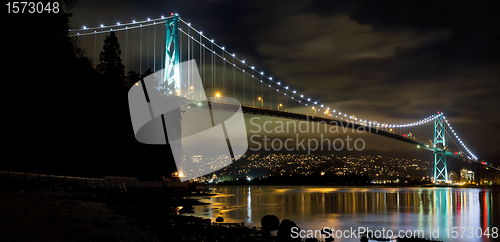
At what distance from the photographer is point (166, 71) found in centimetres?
3148

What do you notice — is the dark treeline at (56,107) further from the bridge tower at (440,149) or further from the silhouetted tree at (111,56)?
the bridge tower at (440,149)

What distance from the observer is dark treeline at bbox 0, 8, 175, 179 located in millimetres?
15461

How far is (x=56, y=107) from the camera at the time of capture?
57.8 feet

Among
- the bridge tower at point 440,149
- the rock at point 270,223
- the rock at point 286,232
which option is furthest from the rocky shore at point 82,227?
the bridge tower at point 440,149

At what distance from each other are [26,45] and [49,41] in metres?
1.20

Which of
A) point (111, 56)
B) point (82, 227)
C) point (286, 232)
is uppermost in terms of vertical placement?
point (111, 56)

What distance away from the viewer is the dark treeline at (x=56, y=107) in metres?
15.5

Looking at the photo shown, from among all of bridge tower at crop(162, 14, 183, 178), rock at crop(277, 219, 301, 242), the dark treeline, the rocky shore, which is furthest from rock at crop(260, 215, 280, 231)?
bridge tower at crop(162, 14, 183, 178)

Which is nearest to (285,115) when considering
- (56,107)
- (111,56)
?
(111,56)

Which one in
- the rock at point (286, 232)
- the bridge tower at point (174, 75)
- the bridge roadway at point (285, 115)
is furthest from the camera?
the bridge roadway at point (285, 115)

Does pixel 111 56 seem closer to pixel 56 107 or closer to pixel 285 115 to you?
pixel 56 107

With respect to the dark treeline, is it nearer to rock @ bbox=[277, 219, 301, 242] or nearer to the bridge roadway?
the bridge roadway

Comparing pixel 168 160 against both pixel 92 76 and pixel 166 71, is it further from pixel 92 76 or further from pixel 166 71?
pixel 92 76

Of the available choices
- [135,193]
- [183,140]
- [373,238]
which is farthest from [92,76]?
[373,238]
